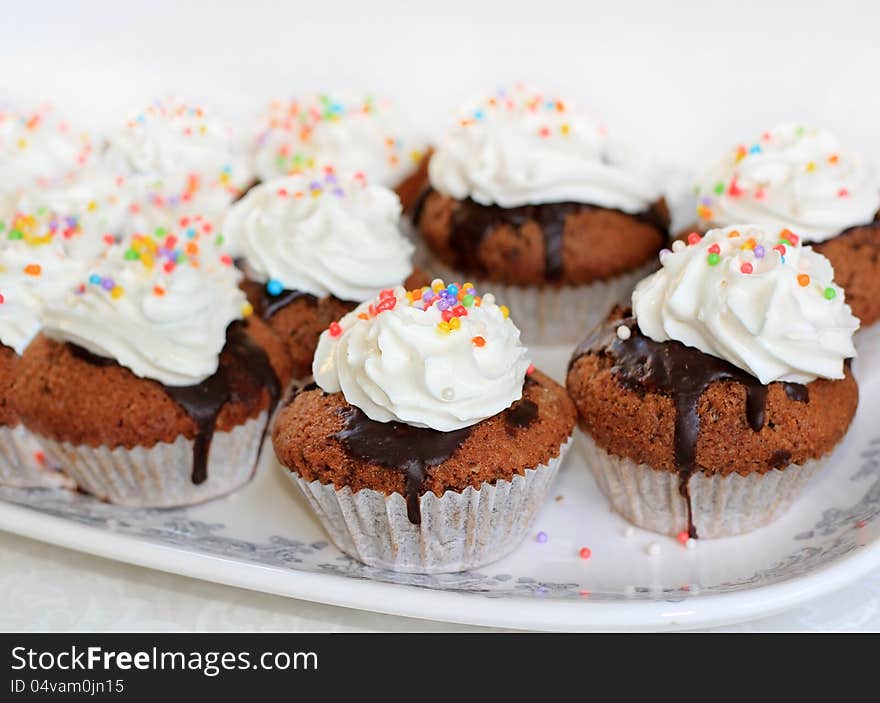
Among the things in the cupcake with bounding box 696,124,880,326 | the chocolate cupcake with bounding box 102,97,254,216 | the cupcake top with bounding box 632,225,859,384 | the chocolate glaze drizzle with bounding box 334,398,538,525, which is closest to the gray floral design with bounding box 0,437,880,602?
the chocolate glaze drizzle with bounding box 334,398,538,525

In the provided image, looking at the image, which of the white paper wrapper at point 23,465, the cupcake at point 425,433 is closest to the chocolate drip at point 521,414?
the cupcake at point 425,433

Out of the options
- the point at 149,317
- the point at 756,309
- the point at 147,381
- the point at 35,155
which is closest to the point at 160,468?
the point at 147,381

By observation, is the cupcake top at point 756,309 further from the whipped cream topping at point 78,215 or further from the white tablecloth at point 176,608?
the whipped cream topping at point 78,215

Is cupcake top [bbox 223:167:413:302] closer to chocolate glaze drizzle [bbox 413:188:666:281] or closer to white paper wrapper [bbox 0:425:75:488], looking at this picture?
chocolate glaze drizzle [bbox 413:188:666:281]

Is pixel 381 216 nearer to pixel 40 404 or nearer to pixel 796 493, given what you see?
pixel 40 404

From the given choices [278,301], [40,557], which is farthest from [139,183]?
[40,557]

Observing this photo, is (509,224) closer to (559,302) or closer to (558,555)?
(559,302)
